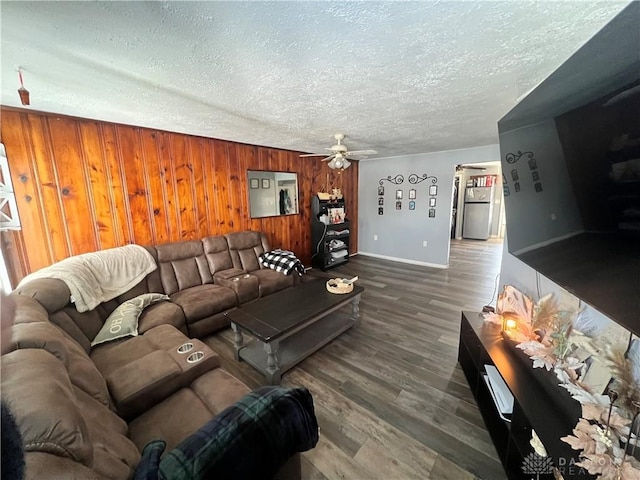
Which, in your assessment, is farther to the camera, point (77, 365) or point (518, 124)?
point (518, 124)

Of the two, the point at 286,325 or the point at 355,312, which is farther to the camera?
the point at 355,312

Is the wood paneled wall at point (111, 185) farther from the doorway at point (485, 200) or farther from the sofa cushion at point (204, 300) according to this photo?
the doorway at point (485, 200)

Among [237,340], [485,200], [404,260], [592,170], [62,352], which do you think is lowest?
[404,260]

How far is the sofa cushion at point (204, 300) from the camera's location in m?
2.43

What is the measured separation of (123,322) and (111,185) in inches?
61.8

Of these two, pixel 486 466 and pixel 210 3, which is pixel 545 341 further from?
pixel 210 3

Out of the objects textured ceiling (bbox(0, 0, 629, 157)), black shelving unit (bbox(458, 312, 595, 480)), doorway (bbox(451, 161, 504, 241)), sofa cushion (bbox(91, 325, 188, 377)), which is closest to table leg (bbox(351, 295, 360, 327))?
black shelving unit (bbox(458, 312, 595, 480))

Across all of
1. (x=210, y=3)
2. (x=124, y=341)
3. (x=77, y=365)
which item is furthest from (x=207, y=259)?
(x=210, y=3)

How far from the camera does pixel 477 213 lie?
24.7 feet

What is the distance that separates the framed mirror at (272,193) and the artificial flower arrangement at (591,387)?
3629 mm

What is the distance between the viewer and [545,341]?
4.60 ft

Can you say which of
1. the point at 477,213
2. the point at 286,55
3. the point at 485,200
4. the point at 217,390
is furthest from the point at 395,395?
the point at 485,200

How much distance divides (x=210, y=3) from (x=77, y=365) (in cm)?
171

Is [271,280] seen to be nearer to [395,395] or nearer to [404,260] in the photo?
[395,395]
